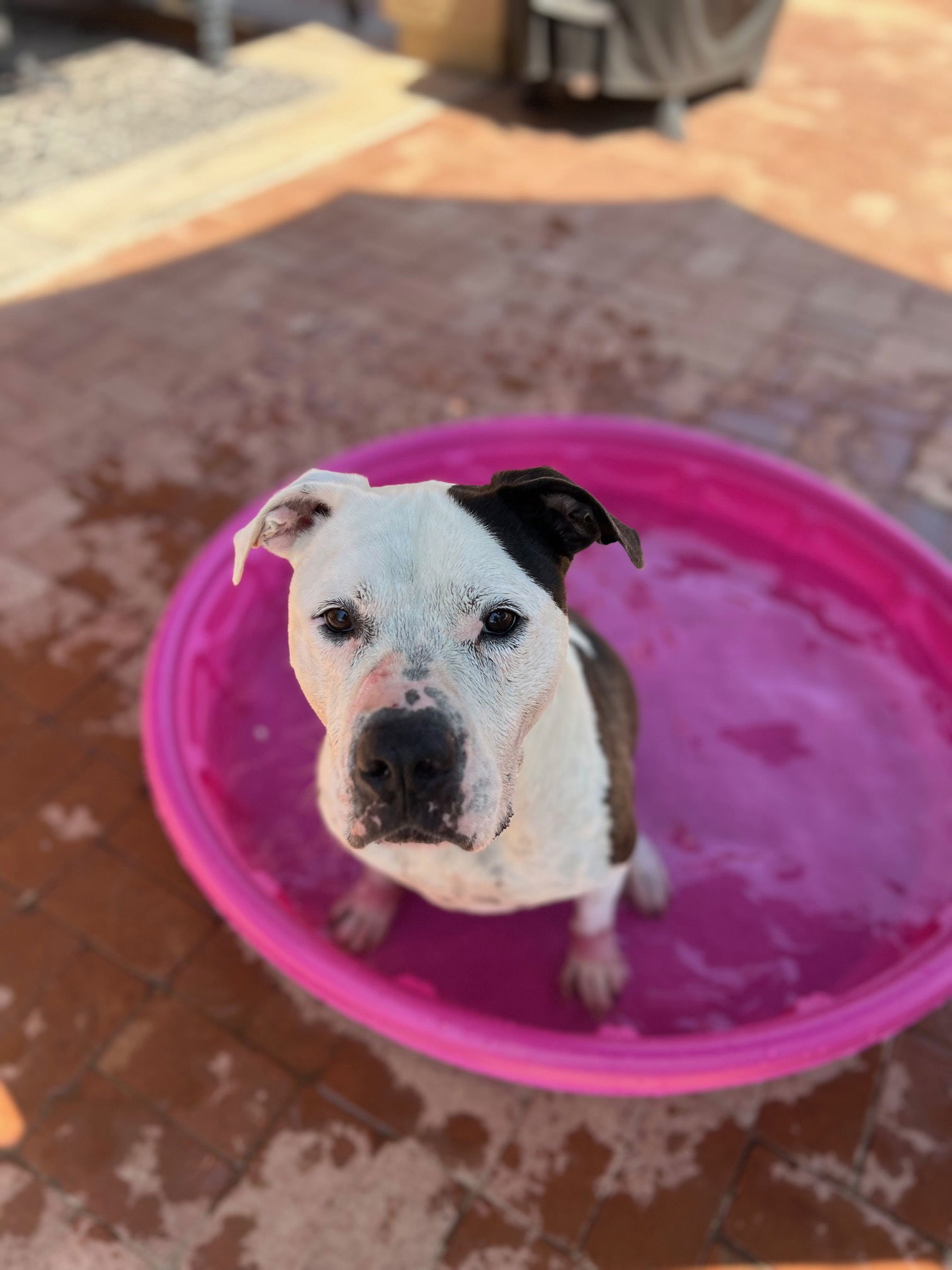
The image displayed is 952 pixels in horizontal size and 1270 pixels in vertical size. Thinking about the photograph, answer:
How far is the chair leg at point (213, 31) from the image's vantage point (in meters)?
9.28

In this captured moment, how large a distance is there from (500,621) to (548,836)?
2.32 feet

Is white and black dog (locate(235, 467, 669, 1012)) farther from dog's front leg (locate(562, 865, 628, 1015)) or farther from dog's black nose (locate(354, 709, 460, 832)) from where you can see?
dog's front leg (locate(562, 865, 628, 1015))

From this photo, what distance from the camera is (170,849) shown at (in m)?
3.47

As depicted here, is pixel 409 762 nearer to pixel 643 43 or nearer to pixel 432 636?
pixel 432 636

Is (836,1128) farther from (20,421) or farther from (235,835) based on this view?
(20,421)

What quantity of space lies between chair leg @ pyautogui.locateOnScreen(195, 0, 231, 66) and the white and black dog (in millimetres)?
9799

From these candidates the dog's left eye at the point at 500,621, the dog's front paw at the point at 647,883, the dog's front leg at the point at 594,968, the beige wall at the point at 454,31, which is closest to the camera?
the dog's left eye at the point at 500,621

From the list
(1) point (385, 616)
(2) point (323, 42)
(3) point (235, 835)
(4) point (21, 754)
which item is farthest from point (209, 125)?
(1) point (385, 616)

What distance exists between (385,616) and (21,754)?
2.70 meters

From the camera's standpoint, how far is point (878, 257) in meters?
6.93

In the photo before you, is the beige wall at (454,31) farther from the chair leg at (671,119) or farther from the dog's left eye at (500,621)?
the dog's left eye at (500,621)

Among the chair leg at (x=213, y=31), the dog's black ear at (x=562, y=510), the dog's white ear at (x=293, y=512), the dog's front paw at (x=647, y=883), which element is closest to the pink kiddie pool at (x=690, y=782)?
the dog's front paw at (x=647, y=883)

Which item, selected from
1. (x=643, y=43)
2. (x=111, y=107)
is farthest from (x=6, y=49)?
(x=643, y=43)

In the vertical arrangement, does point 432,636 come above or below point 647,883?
above
